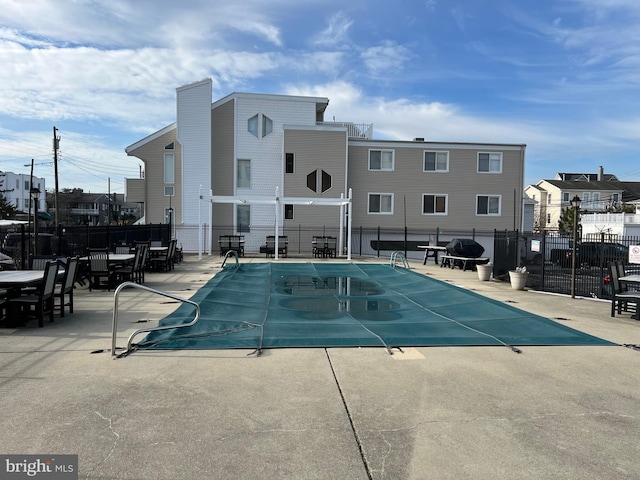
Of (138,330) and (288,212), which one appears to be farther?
(288,212)

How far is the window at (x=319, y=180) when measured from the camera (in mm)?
30094

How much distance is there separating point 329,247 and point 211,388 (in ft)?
68.2

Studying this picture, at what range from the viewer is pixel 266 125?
30.6m

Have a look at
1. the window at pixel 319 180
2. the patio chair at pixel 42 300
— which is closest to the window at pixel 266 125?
the window at pixel 319 180

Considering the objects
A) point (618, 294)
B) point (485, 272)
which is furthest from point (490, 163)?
point (618, 294)

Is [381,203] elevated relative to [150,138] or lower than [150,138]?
lower

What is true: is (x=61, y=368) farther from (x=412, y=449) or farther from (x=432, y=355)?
(x=432, y=355)

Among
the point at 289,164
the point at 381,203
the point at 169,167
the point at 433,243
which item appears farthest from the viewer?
the point at 381,203

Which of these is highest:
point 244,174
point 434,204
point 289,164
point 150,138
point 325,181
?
point 150,138

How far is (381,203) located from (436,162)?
184 inches

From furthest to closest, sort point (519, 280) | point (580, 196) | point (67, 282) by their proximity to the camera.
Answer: point (580, 196)
point (519, 280)
point (67, 282)

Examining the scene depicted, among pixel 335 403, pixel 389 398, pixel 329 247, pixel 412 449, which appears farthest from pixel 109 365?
pixel 329 247

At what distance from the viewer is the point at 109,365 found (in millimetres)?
5766

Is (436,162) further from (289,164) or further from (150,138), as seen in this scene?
(150,138)
